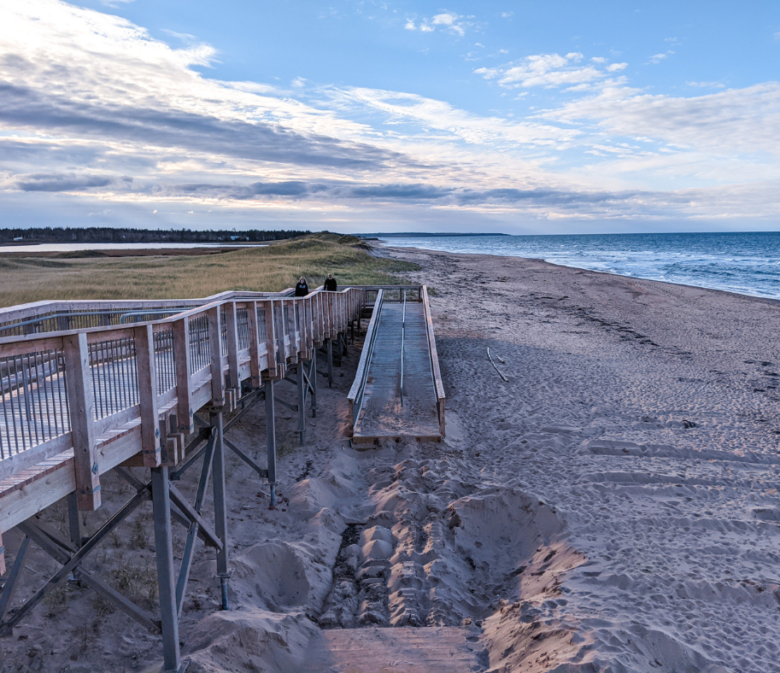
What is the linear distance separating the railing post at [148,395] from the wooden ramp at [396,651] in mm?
2962

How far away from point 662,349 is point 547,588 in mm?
18764

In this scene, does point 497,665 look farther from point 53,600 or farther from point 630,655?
point 53,600

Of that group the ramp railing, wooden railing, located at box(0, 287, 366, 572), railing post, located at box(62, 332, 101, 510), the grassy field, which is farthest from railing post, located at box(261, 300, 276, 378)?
the grassy field

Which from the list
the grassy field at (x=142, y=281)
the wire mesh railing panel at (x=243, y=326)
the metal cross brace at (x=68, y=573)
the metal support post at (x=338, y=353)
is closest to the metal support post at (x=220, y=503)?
the wire mesh railing panel at (x=243, y=326)

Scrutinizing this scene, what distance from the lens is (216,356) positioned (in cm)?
733

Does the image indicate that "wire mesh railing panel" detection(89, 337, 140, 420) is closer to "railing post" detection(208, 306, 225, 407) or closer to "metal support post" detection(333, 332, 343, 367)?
"railing post" detection(208, 306, 225, 407)

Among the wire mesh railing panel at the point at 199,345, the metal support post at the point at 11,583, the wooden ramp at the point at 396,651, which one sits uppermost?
the wire mesh railing panel at the point at 199,345

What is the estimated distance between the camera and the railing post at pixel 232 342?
780 cm

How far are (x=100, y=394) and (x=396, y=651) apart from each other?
425 centimetres

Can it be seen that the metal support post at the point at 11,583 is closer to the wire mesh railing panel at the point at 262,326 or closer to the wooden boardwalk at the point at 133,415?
the wooden boardwalk at the point at 133,415

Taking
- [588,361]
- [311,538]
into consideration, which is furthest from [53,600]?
[588,361]

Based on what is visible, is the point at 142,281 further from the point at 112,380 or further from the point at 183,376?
the point at 112,380

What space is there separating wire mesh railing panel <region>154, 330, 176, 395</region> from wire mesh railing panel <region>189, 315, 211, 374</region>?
0.38 meters

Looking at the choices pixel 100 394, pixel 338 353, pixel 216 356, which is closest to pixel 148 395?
pixel 100 394
